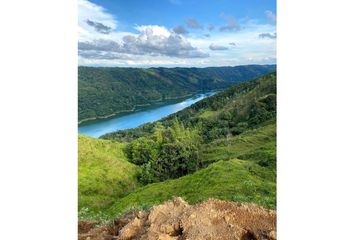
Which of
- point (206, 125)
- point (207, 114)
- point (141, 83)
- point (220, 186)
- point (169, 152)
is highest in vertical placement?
point (141, 83)

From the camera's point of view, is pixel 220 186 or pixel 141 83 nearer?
pixel 220 186

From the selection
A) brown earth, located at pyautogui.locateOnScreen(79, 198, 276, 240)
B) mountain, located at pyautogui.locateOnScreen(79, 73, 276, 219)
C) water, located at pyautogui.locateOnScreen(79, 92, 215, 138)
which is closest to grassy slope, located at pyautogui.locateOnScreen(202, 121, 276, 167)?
mountain, located at pyautogui.locateOnScreen(79, 73, 276, 219)

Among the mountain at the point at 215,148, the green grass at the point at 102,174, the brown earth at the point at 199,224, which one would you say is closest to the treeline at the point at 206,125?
the mountain at the point at 215,148

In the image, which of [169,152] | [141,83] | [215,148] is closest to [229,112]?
[215,148]

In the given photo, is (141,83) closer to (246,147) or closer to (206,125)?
(206,125)

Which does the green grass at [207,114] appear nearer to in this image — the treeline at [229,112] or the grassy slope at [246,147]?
the treeline at [229,112]

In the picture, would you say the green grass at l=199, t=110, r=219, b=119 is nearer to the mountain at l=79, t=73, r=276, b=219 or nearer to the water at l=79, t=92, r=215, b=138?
the mountain at l=79, t=73, r=276, b=219

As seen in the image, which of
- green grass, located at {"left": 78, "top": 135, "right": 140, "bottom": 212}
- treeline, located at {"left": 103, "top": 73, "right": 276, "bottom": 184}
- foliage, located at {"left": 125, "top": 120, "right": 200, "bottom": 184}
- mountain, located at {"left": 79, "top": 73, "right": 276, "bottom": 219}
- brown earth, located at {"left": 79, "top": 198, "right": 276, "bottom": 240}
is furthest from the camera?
green grass, located at {"left": 78, "top": 135, "right": 140, "bottom": 212}
